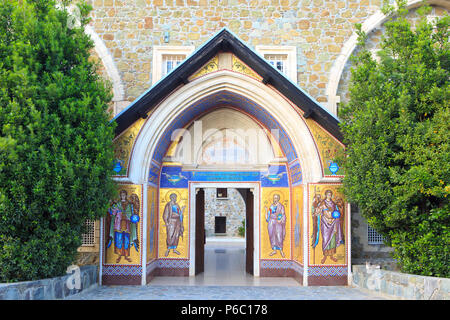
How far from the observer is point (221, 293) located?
823cm

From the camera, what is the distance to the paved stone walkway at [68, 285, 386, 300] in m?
7.66

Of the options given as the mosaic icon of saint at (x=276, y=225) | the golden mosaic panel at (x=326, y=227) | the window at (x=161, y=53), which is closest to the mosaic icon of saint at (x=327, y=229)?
the golden mosaic panel at (x=326, y=227)

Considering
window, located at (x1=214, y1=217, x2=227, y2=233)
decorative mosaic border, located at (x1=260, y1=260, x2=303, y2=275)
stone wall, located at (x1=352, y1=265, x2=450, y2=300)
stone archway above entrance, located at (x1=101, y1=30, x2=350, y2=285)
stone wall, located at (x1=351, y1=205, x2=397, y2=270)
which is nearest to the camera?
stone wall, located at (x1=352, y1=265, x2=450, y2=300)

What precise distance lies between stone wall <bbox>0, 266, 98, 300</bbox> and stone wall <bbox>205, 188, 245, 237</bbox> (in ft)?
68.3

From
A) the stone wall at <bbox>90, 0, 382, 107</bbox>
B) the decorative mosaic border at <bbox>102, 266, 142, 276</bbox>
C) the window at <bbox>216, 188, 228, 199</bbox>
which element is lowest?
the decorative mosaic border at <bbox>102, 266, 142, 276</bbox>

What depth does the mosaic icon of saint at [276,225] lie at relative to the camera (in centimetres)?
1040

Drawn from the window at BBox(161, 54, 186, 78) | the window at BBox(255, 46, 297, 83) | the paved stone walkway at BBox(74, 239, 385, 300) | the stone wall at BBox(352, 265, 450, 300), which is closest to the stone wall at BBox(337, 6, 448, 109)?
the window at BBox(255, 46, 297, 83)

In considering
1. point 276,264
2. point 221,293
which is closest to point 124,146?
point 221,293

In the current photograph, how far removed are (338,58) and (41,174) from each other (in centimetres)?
851

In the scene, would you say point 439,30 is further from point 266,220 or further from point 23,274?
point 23,274

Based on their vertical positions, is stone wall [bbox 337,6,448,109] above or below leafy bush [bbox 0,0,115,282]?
above

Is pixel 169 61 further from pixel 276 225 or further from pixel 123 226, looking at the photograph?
pixel 276 225

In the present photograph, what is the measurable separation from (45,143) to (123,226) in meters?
3.10

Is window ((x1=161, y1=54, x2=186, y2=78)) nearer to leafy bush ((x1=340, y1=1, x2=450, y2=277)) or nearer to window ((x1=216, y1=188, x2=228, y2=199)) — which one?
leafy bush ((x1=340, y1=1, x2=450, y2=277))
